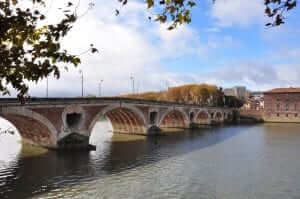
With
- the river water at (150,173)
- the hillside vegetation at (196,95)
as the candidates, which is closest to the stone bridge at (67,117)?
the river water at (150,173)

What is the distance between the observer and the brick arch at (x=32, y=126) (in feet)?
68.6

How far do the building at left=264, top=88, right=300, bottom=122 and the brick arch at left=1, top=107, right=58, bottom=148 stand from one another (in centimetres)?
6644

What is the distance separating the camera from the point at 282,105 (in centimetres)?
7638

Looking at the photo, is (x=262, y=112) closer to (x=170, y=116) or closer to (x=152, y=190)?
(x=170, y=116)

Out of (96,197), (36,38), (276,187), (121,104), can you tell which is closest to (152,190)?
(96,197)

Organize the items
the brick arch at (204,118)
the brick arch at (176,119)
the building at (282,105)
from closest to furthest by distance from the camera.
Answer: the brick arch at (176,119) < the brick arch at (204,118) < the building at (282,105)

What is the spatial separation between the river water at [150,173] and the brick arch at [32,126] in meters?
0.97

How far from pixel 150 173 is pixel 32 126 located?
11495 mm

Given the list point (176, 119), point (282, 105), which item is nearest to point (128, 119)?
point (176, 119)

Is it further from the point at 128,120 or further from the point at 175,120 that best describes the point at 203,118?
the point at 128,120

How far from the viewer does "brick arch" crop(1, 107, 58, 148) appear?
2091 cm

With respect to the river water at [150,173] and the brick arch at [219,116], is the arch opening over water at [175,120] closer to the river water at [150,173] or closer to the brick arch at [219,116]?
the brick arch at [219,116]

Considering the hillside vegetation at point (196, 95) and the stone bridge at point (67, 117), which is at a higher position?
the hillside vegetation at point (196, 95)

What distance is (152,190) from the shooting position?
46.8ft
